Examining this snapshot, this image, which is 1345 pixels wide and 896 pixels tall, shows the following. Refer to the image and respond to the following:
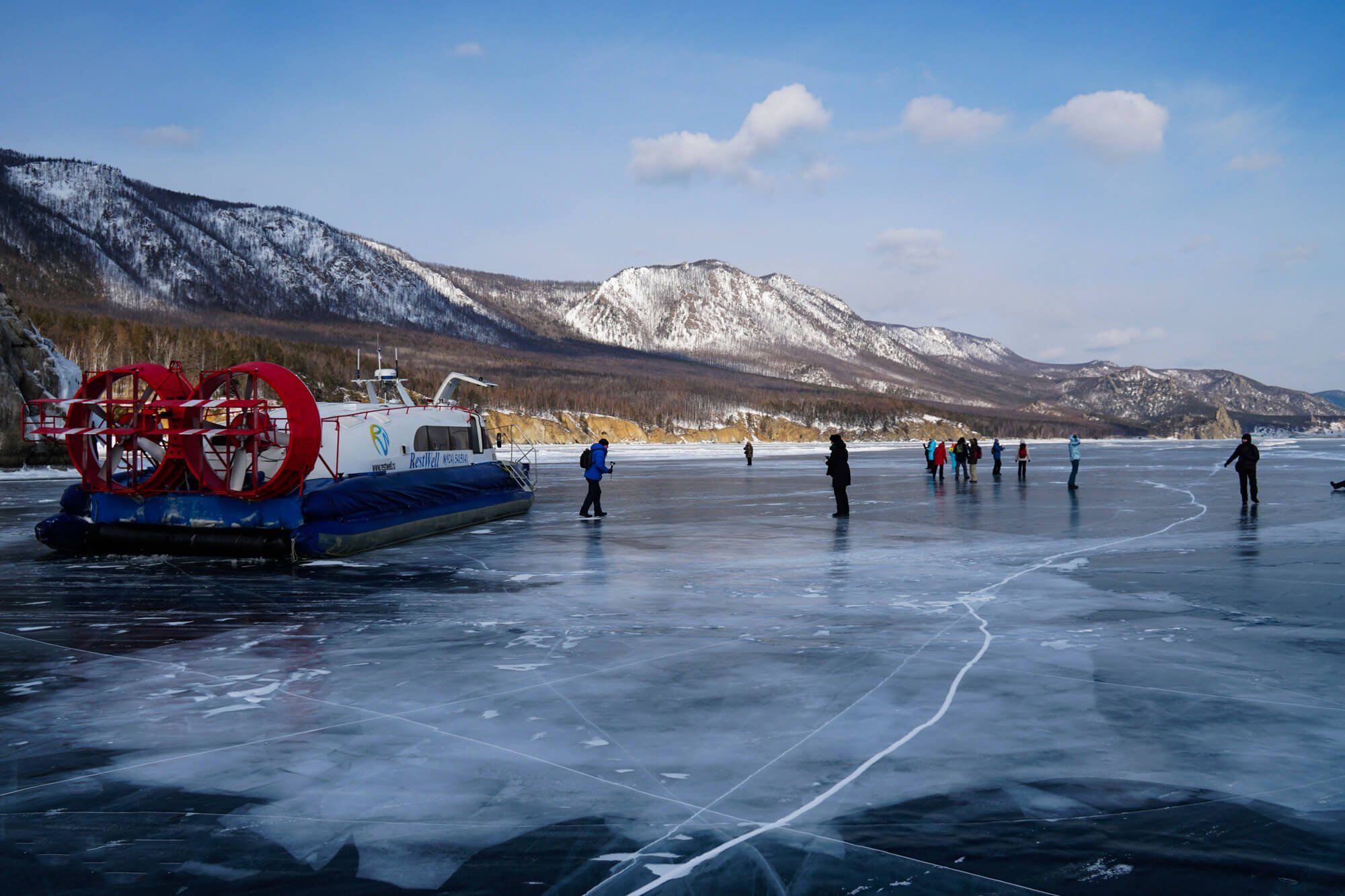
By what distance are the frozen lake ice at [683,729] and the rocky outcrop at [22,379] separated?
1426 inches

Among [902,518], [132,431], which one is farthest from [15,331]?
[902,518]

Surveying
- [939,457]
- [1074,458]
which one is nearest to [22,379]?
[939,457]

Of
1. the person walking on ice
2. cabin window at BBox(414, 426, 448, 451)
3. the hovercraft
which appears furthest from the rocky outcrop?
the person walking on ice

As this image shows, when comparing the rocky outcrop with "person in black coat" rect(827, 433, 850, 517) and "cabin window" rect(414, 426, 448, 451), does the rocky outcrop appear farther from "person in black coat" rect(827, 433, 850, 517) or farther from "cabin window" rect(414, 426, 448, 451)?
"person in black coat" rect(827, 433, 850, 517)

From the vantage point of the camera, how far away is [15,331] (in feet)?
153

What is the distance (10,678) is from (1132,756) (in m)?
7.11

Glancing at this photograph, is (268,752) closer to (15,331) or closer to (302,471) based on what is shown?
(302,471)

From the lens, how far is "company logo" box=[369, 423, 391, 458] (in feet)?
52.5

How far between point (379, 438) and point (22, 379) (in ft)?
125

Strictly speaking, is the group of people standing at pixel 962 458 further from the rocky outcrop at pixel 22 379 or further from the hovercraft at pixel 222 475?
the rocky outcrop at pixel 22 379

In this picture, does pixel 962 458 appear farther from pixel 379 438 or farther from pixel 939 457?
pixel 379 438

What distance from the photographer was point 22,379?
44781 millimetres

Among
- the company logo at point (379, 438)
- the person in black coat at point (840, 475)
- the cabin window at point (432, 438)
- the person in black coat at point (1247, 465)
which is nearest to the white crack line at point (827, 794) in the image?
the person in black coat at point (840, 475)

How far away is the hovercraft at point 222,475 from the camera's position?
1302 cm
